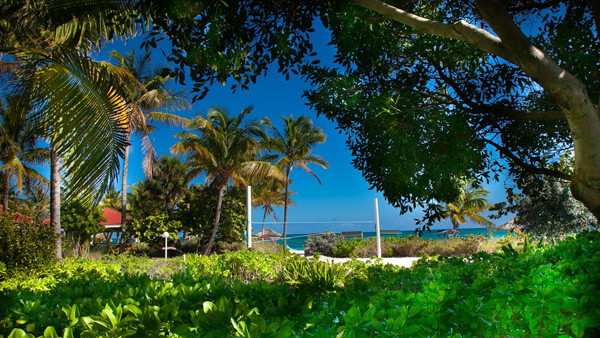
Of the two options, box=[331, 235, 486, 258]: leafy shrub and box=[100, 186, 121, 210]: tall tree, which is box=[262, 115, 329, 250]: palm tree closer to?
box=[331, 235, 486, 258]: leafy shrub

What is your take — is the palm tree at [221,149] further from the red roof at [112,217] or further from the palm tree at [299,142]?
the red roof at [112,217]

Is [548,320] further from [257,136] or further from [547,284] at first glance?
[257,136]

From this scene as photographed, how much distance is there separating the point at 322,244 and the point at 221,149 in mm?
6855

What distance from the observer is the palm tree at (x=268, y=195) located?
1004 inches

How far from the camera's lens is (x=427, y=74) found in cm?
517

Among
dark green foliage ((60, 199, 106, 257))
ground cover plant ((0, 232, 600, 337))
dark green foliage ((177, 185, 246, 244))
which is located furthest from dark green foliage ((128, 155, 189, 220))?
ground cover plant ((0, 232, 600, 337))

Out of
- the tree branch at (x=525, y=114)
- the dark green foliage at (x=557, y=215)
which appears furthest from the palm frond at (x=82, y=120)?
the dark green foliage at (x=557, y=215)

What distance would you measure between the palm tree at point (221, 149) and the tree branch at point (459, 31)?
48.7 feet

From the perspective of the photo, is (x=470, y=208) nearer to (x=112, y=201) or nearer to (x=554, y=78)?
(x=554, y=78)

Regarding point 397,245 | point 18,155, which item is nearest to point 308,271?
point 397,245

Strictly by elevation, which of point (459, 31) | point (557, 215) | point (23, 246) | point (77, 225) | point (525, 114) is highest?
point (459, 31)

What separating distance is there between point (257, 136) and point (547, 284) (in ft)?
55.3

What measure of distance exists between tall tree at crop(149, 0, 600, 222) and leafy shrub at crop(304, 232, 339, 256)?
11069mm

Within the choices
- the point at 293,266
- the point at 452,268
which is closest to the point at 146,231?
the point at 293,266
